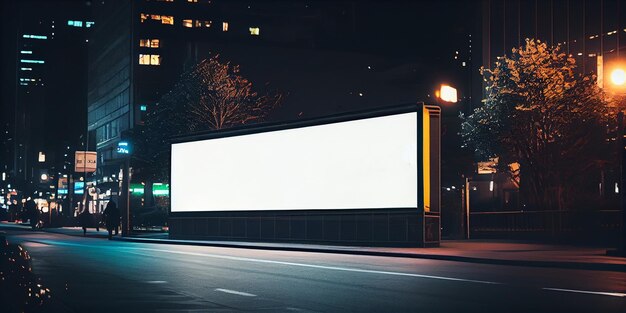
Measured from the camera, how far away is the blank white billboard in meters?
33.4

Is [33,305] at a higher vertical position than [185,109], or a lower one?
lower

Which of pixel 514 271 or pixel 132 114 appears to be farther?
pixel 132 114

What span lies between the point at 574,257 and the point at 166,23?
11622 cm

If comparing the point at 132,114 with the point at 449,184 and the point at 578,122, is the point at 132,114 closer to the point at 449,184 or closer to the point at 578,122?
the point at 449,184

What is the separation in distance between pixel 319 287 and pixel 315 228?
810 inches

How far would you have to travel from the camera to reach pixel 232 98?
6122 centimetres

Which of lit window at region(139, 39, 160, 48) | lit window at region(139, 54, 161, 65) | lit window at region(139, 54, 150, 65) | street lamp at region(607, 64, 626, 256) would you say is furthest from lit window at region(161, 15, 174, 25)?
street lamp at region(607, 64, 626, 256)

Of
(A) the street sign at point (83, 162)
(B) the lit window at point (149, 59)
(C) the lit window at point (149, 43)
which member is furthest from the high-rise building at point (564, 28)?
(C) the lit window at point (149, 43)

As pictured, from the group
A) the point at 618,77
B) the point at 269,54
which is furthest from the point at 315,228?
the point at 269,54

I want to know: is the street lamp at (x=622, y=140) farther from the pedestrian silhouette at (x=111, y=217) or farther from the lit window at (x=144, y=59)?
the lit window at (x=144, y=59)

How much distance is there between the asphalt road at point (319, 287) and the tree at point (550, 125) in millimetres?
22586

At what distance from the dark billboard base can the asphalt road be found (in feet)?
25.0

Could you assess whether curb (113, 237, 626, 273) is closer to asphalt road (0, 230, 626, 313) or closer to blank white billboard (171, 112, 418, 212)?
asphalt road (0, 230, 626, 313)

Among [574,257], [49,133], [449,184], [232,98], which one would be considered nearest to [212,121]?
[232,98]
